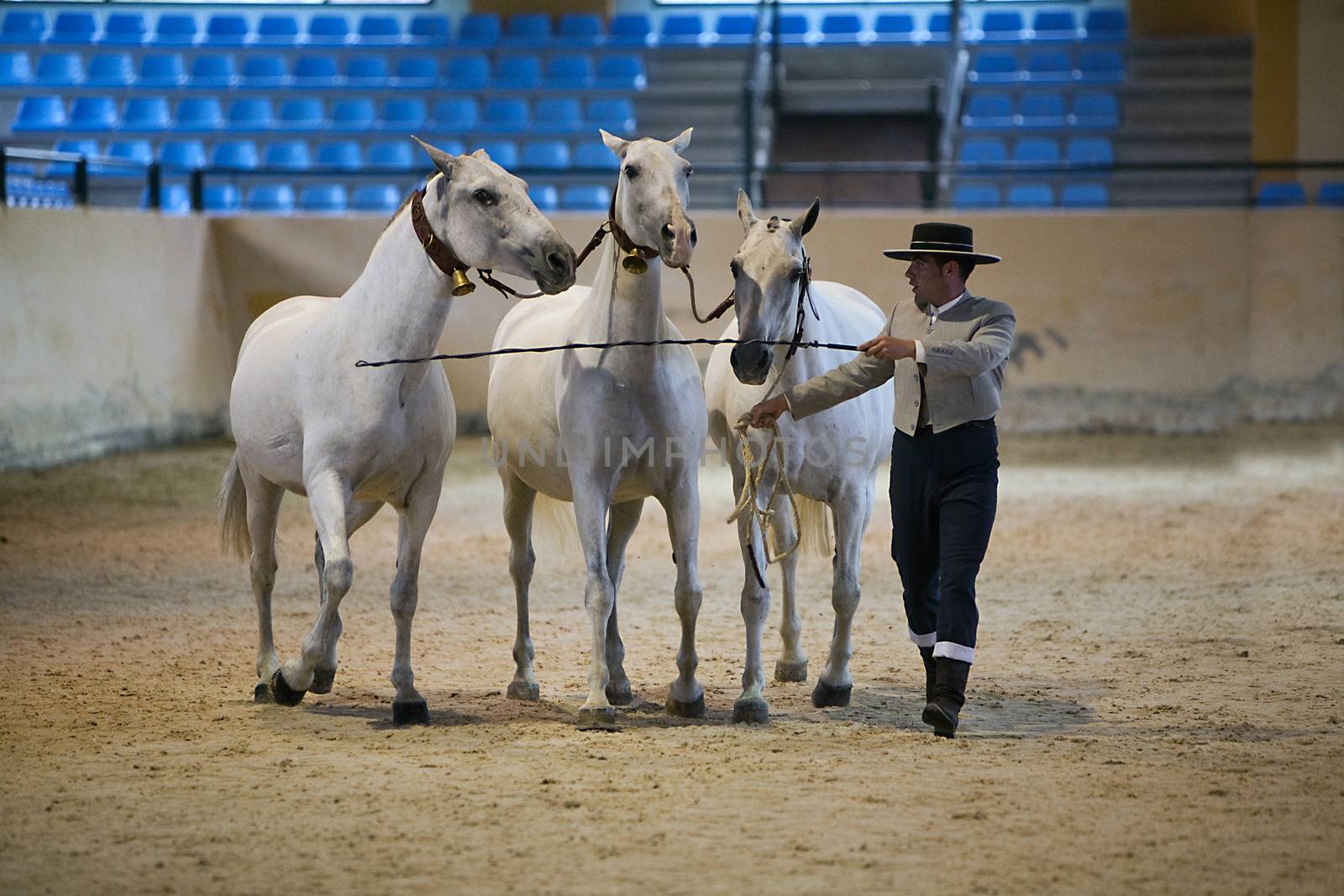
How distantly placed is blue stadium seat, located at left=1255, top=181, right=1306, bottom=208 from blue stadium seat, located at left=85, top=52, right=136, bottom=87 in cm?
1324

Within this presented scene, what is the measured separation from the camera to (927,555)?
5395 millimetres

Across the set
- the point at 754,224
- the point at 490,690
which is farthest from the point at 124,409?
the point at 754,224

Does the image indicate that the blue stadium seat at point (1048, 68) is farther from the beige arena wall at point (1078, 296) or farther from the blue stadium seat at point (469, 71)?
the blue stadium seat at point (469, 71)

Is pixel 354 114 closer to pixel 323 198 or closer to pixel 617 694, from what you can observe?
pixel 323 198

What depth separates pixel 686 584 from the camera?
5.40 meters

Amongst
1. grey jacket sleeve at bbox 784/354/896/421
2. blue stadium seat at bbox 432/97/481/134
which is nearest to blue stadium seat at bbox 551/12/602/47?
blue stadium seat at bbox 432/97/481/134

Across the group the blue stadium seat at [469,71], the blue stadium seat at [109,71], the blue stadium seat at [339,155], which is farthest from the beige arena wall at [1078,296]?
the blue stadium seat at [109,71]

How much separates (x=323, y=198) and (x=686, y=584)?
1241cm

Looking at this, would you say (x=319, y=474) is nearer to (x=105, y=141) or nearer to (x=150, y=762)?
(x=150, y=762)

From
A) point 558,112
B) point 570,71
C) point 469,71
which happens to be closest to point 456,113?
point 469,71

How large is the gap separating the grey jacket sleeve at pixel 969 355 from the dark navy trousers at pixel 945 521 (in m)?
0.23

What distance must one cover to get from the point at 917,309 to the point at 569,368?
1.27 metres

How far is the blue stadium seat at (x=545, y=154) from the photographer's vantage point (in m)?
16.7

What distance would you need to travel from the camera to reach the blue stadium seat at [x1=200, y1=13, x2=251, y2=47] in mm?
19062
